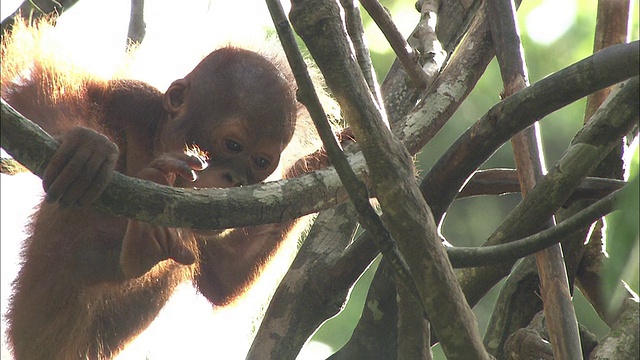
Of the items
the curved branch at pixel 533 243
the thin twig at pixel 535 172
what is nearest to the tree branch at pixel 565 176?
the thin twig at pixel 535 172

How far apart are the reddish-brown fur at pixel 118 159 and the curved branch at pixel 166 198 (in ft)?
2.73

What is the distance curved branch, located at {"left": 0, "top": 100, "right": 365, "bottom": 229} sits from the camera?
1464 millimetres

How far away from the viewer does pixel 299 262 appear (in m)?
2.65

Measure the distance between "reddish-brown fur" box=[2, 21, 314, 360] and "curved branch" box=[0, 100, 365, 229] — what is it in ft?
2.73

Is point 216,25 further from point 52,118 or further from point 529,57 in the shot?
point 529,57

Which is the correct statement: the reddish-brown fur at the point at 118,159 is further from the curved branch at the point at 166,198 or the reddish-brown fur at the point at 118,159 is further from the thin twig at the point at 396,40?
the curved branch at the point at 166,198

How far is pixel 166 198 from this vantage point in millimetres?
1545

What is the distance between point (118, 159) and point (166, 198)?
102cm

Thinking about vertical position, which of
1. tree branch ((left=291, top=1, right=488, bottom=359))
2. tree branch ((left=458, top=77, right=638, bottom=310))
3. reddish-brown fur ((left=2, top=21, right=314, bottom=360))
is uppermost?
reddish-brown fur ((left=2, top=21, right=314, bottom=360))

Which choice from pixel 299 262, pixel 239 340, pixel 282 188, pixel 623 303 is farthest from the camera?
pixel 239 340

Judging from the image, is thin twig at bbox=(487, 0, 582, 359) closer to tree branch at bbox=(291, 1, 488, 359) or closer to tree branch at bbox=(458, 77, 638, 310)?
tree branch at bbox=(458, 77, 638, 310)

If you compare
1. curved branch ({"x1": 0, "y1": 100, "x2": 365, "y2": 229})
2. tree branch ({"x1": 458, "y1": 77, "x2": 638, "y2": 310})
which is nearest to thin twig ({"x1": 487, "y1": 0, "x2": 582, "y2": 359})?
tree branch ({"x1": 458, "y1": 77, "x2": 638, "y2": 310})

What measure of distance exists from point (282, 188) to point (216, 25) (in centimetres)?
200

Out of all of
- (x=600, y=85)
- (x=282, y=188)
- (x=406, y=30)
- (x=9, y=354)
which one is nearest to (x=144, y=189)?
(x=282, y=188)
